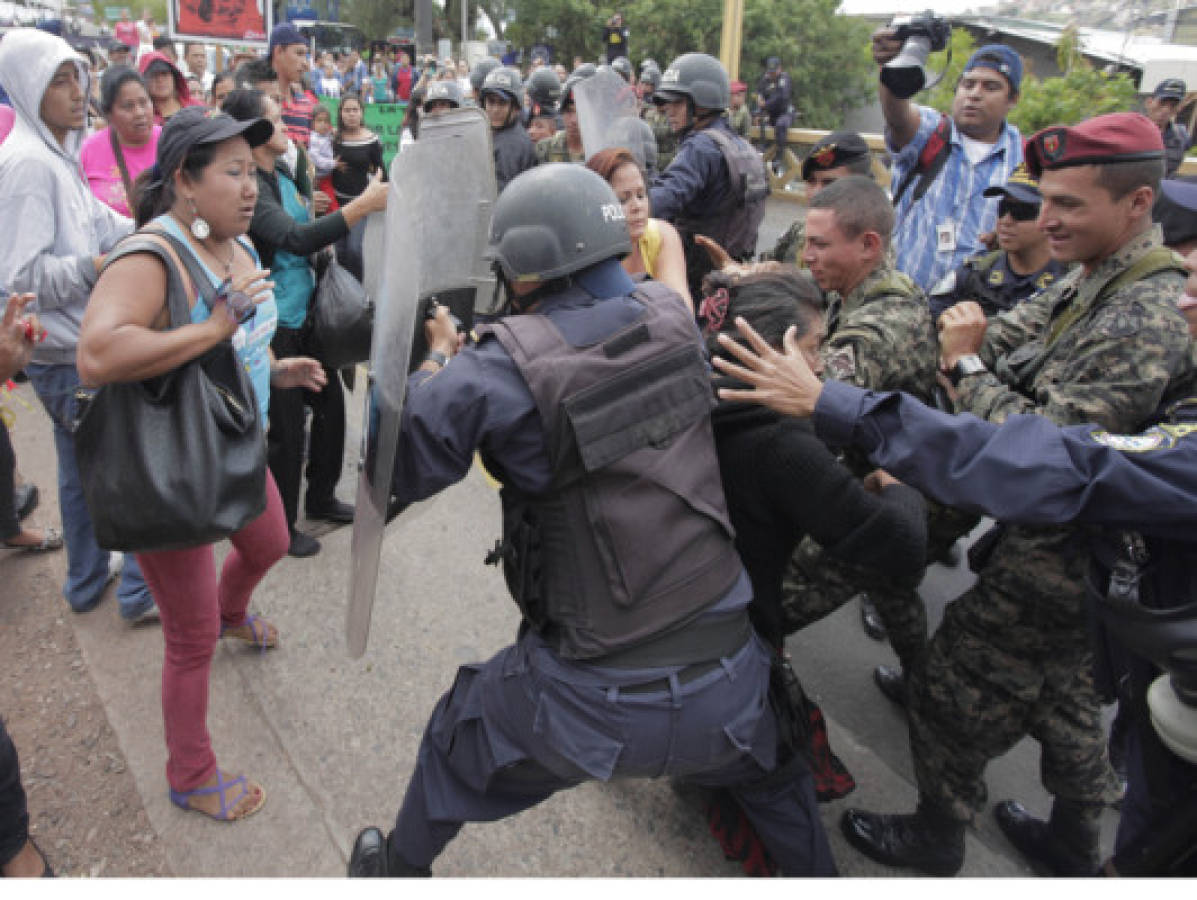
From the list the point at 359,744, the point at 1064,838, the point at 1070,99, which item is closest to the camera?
the point at 1064,838

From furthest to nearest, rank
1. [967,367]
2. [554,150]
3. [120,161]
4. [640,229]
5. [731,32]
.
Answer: [731,32]
[554,150]
[120,161]
[640,229]
[967,367]

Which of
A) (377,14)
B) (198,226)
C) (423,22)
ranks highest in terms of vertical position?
(377,14)

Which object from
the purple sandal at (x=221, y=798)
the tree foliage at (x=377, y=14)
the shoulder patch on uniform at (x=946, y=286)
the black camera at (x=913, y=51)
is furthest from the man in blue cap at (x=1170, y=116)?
the tree foliage at (x=377, y=14)

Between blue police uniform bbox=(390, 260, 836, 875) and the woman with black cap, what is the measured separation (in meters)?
2.70

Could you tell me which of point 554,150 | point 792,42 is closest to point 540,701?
point 554,150

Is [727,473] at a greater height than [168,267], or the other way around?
[168,267]

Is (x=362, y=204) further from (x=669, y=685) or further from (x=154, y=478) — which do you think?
(x=669, y=685)

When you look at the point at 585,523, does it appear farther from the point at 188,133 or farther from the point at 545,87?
the point at 545,87

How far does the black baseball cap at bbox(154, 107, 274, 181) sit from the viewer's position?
6.70 ft

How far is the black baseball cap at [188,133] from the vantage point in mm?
2043

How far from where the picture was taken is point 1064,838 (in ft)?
7.32

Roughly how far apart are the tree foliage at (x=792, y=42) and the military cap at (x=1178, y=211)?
23427mm

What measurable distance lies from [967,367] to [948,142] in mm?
2181

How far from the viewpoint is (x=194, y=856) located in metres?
2.19
